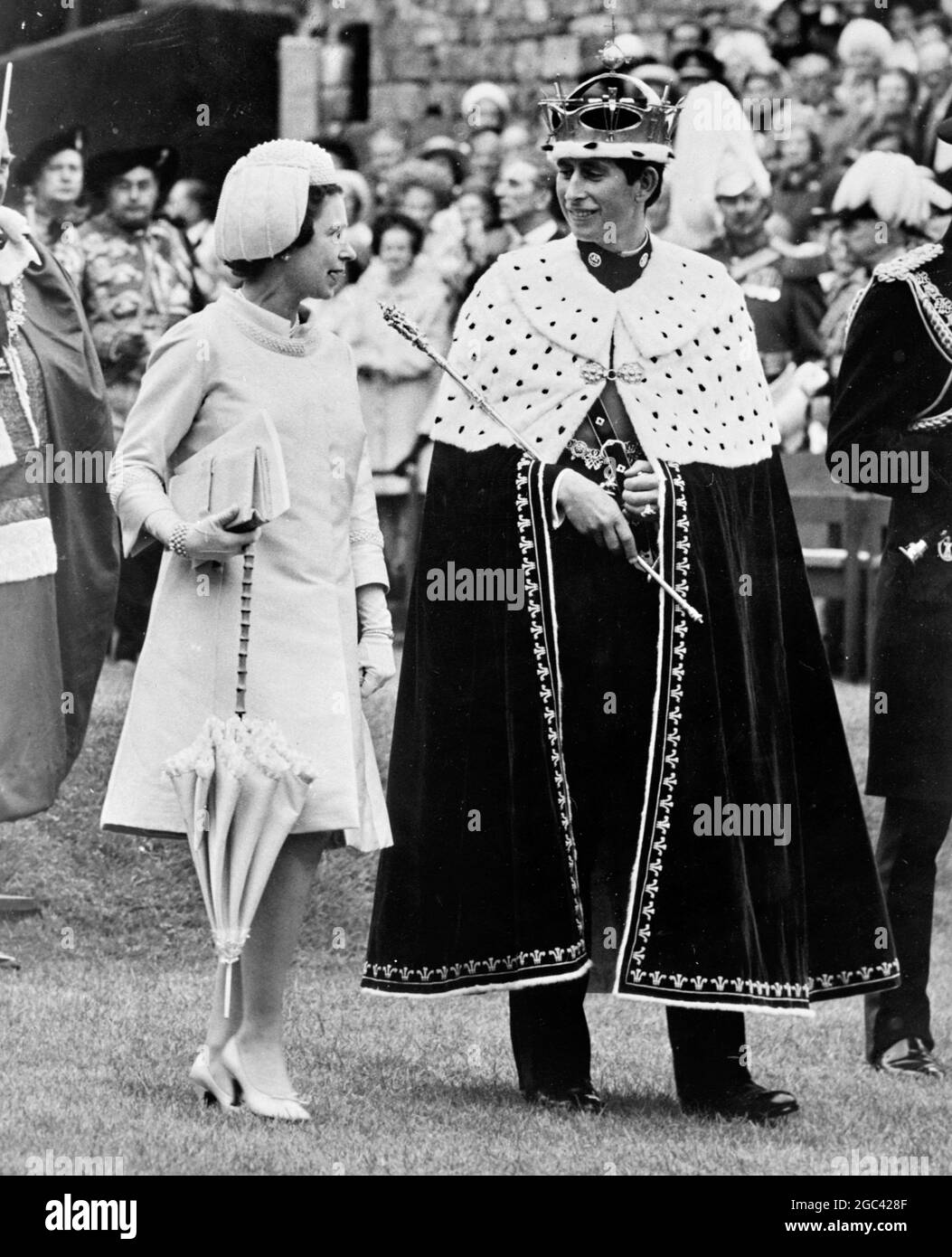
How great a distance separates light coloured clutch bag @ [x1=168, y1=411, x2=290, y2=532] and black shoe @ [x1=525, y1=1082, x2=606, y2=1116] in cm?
144

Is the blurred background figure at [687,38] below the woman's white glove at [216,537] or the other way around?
the other way around

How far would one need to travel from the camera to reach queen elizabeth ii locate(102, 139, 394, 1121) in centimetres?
533

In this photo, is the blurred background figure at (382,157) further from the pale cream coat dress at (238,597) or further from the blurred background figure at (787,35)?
the pale cream coat dress at (238,597)

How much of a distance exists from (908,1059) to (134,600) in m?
3.12

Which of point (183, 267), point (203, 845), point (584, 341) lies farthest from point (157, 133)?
point (203, 845)

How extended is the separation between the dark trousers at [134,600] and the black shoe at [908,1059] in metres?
2.90

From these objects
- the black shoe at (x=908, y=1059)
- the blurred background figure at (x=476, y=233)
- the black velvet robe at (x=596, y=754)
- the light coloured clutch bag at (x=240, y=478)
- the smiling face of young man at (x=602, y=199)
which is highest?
the smiling face of young man at (x=602, y=199)

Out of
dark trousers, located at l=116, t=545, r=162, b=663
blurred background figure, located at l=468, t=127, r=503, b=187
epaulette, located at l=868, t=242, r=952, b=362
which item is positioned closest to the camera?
epaulette, located at l=868, t=242, r=952, b=362

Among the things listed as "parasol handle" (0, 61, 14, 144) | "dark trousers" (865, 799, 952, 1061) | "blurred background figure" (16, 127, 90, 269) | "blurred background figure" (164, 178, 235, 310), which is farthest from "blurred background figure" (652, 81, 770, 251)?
"dark trousers" (865, 799, 952, 1061)

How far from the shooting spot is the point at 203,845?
526 cm

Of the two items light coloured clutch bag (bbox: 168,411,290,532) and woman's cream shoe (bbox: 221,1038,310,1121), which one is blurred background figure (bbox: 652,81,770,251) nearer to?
light coloured clutch bag (bbox: 168,411,290,532)

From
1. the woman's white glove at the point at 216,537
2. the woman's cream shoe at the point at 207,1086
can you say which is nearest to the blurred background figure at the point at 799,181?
the woman's white glove at the point at 216,537

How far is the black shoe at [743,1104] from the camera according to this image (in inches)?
223

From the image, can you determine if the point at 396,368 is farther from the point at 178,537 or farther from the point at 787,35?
the point at 178,537
